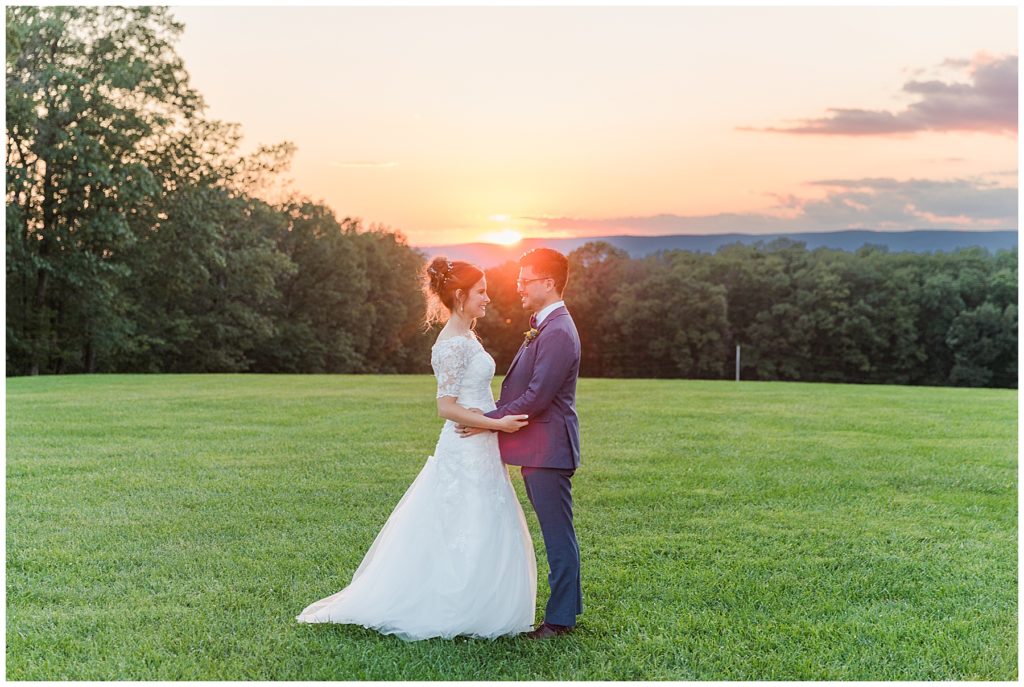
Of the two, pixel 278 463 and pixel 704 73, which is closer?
pixel 278 463

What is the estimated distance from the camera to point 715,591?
657cm

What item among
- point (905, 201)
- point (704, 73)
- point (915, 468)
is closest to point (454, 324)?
point (915, 468)

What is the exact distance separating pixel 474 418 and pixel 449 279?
740mm

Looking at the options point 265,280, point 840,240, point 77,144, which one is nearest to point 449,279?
point 77,144

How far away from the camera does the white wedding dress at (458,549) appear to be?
5.39 m

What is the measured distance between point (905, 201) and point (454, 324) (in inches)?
1852

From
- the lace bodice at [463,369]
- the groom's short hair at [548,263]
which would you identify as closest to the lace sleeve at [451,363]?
the lace bodice at [463,369]

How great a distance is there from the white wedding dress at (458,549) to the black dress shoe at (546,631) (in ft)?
0.17

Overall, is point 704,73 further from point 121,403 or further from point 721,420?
point 121,403

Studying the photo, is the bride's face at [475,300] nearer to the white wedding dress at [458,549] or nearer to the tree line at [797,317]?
the white wedding dress at [458,549]

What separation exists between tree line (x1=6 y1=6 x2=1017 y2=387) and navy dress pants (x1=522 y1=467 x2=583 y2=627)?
2783 centimetres

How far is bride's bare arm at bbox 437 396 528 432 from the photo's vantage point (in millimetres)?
5207

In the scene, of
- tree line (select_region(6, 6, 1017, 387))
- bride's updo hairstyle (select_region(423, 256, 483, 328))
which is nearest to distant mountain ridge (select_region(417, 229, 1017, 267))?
tree line (select_region(6, 6, 1017, 387))

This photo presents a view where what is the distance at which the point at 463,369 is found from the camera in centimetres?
541
